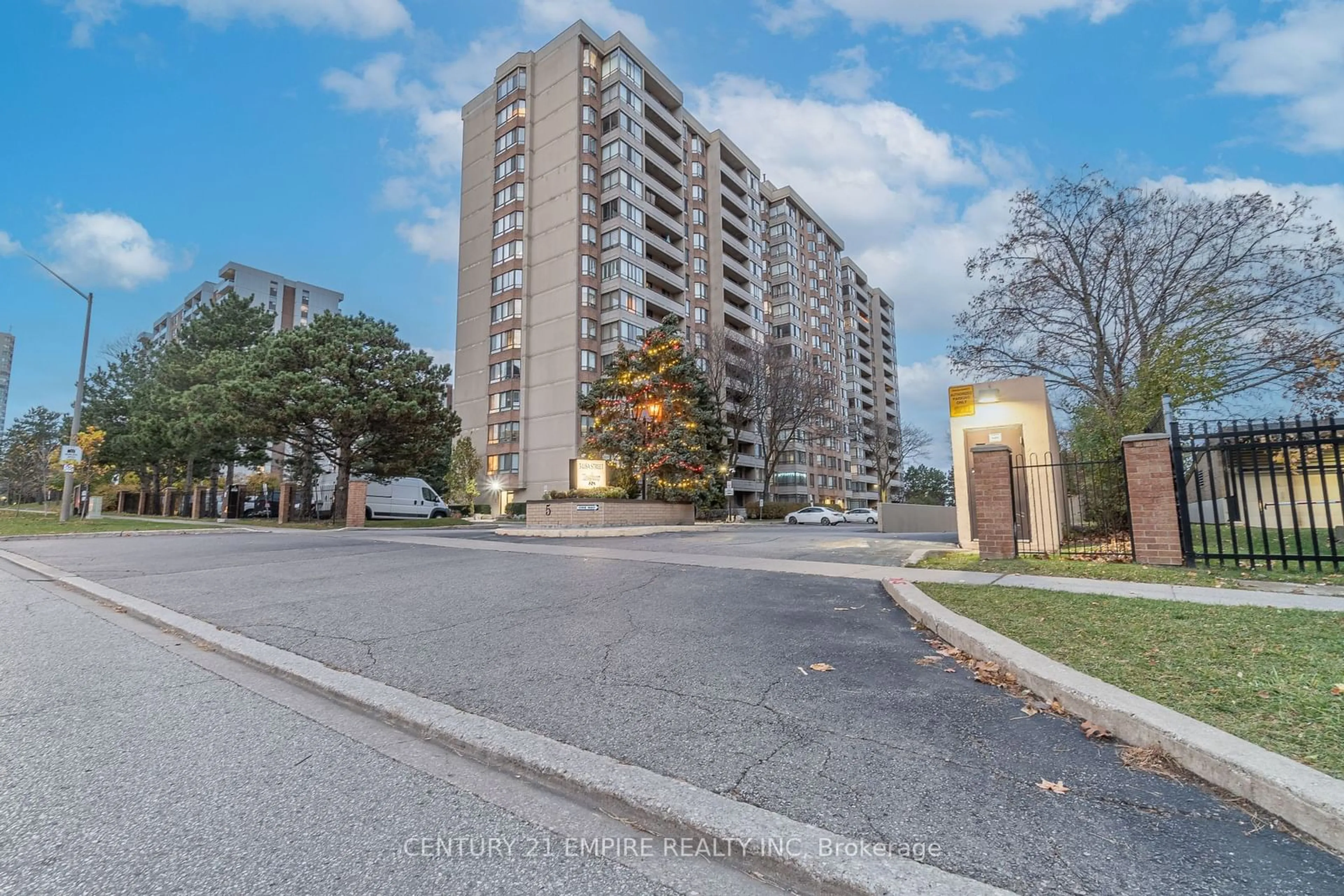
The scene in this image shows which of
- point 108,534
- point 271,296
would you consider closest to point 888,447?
point 108,534

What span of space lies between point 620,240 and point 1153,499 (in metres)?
45.4

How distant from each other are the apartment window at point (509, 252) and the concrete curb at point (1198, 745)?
51.4 m

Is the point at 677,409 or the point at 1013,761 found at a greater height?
the point at 677,409

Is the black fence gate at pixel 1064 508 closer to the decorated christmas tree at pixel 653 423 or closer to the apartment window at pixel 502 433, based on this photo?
the decorated christmas tree at pixel 653 423

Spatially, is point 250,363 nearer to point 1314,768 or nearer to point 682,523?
point 682,523

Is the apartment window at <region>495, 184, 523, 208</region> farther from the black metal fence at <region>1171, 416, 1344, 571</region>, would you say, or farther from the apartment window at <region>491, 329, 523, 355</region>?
the black metal fence at <region>1171, 416, 1344, 571</region>

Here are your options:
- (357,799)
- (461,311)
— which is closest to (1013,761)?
(357,799)

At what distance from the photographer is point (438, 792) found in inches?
108

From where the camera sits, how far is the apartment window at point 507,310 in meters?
49.6

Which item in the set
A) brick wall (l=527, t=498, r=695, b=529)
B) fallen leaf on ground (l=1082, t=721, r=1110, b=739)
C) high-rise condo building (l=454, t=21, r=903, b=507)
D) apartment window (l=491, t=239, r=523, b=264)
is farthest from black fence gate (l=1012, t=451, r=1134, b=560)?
apartment window (l=491, t=239, r=523, b=264)

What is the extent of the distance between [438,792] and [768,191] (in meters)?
79.9

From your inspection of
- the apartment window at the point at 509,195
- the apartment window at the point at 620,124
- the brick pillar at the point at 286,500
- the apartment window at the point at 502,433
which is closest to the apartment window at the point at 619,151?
the apartment window at the point at 620,124

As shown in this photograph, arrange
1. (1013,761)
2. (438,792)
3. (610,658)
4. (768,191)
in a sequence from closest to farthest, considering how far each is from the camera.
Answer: (438,792)
(1013,761)
(610,658)
(768,191)

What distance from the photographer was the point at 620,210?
49594mm
